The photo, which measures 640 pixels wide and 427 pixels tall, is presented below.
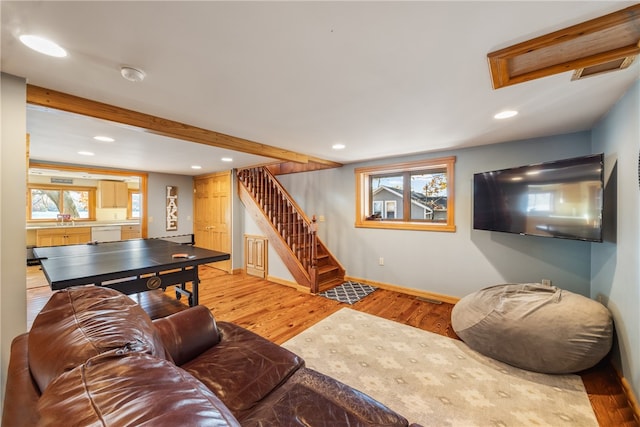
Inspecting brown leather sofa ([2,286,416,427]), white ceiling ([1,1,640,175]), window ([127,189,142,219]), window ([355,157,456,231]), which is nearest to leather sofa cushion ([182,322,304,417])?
brown leather sofa ([2,286,416,427])

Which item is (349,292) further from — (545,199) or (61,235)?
(61,235)

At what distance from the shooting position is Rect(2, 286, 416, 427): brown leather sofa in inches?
20.9

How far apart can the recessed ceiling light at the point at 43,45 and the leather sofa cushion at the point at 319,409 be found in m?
2.05

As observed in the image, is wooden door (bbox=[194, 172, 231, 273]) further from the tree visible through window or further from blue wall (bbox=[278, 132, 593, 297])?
the tree visible through window

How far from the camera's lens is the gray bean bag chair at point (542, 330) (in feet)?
6.34

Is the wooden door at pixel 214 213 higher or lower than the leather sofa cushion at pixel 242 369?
higher

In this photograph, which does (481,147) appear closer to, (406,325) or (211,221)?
(406,325)

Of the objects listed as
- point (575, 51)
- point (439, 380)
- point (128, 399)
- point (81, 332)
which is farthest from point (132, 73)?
point (439, 380)

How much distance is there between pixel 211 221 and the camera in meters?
5.74

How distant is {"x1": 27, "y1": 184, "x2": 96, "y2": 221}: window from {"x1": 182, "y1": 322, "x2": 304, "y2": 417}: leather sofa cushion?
24.0ft

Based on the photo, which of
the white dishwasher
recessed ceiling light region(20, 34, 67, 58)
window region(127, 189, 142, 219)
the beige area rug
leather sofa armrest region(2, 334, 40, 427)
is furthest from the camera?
window region(127, 189, 142, 219)

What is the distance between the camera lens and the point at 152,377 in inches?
24.8

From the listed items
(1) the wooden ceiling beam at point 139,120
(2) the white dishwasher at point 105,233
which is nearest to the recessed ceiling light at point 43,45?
(1) the wooden ceiling beam at point 139,120

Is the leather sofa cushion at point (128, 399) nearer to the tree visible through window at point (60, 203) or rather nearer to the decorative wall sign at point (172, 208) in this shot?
the decorative wall sign at point (172, 208)
